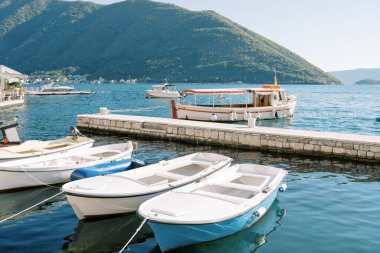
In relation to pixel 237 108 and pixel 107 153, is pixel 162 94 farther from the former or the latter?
pixel 107 153

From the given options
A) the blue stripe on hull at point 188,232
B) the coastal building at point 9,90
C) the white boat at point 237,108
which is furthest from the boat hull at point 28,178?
the coastal building at point 9,90

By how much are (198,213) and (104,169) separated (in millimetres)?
4629

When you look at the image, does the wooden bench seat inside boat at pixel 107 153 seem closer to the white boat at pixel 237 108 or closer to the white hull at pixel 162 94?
the white boat at pixel 237 108

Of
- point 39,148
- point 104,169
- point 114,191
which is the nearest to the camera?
point 114,191

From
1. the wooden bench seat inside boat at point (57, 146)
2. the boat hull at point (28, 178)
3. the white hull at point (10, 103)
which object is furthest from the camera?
the white hull at point (10, 103)

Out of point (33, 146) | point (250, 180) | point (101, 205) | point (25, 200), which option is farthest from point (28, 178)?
point (250, 180)

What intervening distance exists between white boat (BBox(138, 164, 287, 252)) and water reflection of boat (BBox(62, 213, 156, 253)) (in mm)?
1026

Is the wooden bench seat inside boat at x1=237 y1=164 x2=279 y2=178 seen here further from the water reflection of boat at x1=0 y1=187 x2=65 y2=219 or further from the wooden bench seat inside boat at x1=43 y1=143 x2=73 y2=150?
the wooden bench seat inside boat at x1=43 y1=143 x2=73 y2=150

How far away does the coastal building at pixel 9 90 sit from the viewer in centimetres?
4350

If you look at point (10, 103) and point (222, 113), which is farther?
point (10, 103)

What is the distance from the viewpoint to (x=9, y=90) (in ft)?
160

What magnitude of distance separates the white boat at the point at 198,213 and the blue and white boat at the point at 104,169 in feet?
10.3

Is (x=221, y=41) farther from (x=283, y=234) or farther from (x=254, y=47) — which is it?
(x=283, y=234)

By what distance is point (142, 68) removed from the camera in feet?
648
